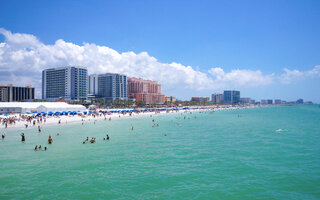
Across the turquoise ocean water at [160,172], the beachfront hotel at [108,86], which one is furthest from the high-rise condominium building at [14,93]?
the turquoise ocean water at [160,172]

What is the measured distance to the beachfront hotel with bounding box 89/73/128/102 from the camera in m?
180

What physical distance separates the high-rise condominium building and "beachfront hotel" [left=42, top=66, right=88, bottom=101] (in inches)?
961

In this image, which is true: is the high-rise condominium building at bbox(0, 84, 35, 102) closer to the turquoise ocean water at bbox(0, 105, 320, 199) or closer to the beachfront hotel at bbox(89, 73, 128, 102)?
the beachfront hotel at bbox(89, 73, 128, 102)

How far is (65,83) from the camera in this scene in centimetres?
14412

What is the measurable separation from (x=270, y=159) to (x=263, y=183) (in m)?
7.02

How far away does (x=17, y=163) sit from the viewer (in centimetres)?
2044

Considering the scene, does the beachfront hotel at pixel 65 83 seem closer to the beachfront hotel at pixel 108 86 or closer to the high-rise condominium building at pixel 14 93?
the high-rise condominium building at pixel 14 93

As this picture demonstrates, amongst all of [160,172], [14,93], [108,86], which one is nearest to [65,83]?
[108,86]

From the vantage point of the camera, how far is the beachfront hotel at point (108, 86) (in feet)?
589

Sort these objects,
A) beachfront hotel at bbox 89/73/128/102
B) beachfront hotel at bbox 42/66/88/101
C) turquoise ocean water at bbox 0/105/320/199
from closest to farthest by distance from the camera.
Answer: turquoise ocean water at bbox 0/105/320/199
beachfront hotel at bbox 42/66/88/101
beachfront hotel at bbox 89/73/128/102

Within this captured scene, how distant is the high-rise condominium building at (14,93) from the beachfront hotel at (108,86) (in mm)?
48123

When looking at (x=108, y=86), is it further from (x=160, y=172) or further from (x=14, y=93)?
(x=160, y=172)

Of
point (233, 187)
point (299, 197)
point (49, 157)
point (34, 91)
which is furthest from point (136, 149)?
point (34, 91)

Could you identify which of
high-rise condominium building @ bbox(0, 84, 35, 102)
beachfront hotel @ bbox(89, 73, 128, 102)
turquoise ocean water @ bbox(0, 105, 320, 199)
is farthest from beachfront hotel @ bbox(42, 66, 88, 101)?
turquoise ocean water @ bbox(0, 105, 320, 199)
